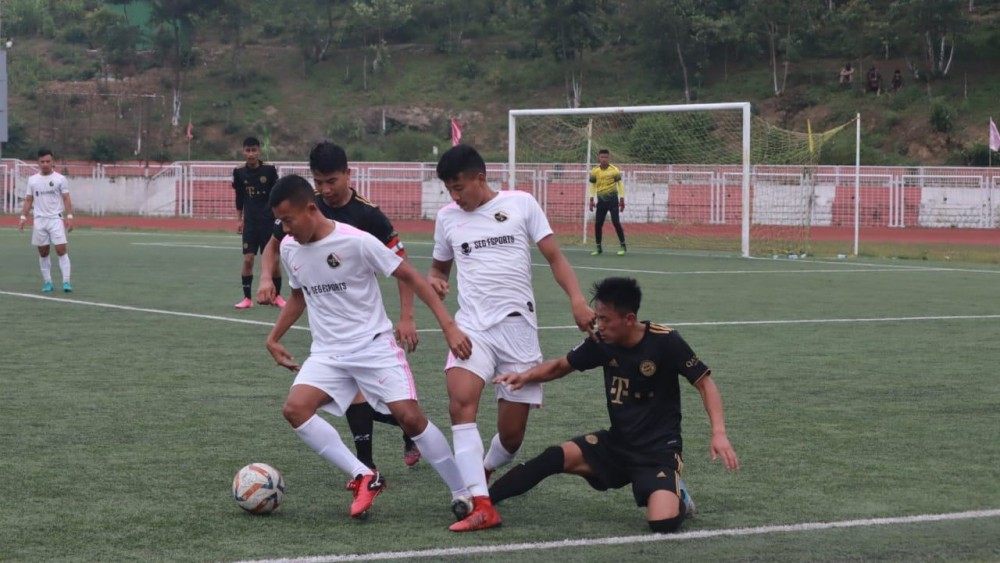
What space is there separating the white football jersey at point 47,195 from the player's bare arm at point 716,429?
13830 millimetres

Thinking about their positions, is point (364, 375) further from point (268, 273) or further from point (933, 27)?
point (933, 27)

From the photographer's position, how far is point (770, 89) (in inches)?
2329

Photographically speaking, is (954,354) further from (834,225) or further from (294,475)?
(834,225)

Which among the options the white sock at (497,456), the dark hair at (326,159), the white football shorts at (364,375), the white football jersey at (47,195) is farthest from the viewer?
the white football jersey at (47,195)

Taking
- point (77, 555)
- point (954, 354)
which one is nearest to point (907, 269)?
point (954, 354)

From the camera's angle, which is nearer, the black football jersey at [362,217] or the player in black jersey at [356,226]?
the player in black jersey at [356,226]

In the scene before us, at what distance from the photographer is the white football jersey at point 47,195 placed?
1803 cm

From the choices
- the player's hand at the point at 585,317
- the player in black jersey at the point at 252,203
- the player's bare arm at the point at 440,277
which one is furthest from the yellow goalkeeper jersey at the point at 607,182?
the player's hand at the point at 585,317

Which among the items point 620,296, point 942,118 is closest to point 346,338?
point 620,296

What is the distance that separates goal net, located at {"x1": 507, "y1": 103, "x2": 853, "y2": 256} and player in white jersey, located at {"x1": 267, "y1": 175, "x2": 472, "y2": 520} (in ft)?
64.1

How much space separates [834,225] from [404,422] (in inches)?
1447

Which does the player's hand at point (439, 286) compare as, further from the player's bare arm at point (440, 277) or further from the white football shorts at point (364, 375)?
the white football shorts at point (364, 375)

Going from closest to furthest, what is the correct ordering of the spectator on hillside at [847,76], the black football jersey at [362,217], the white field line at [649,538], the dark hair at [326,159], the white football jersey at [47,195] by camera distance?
1. the white field line at [649,538]
2. the dark hair at [326,159]
3. the black football jersey at [362,217]
4. the white football jersey at [47,195]
5. the spectator on hillside at [847,76]

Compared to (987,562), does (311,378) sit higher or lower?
higher
